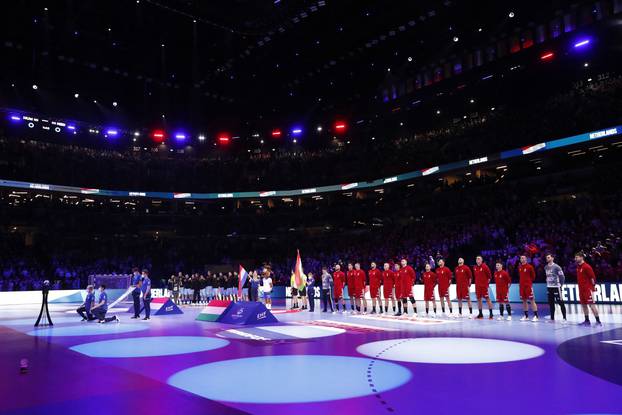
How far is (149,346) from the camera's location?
1043 centimetres

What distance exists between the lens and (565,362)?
7484 millimetres

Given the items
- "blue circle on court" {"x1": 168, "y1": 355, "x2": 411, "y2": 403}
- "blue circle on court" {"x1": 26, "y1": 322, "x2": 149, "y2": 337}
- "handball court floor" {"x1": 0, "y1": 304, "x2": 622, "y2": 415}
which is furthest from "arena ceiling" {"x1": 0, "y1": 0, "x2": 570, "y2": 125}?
"blue circle on court" {"x1": 168, "y1": 355, "x2": 411, "y2": 403}

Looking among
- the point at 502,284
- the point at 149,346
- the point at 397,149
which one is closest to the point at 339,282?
the point at 502,284

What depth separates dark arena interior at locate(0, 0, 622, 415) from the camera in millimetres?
6914

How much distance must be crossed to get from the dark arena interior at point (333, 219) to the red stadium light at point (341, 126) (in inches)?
7.9

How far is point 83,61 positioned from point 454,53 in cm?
2946

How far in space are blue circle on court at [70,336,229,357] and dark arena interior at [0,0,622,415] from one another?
4.4 inches

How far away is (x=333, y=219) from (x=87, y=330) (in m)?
34.8

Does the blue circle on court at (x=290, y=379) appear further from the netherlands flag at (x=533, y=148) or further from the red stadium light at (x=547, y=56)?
the red stadium light at (x=547, y=56)

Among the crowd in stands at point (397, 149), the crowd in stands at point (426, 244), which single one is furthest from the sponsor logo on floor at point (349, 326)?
the crowd in stands at point (397, 149)

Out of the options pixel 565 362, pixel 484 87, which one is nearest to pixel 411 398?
pixel 565 362

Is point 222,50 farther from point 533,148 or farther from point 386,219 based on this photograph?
point 533,148

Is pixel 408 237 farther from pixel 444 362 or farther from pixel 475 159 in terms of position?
pixel 444 362

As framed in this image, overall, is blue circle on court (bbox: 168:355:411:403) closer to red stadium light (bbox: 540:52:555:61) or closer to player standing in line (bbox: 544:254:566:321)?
player standing in line (bbox: 544:254:566:321)
